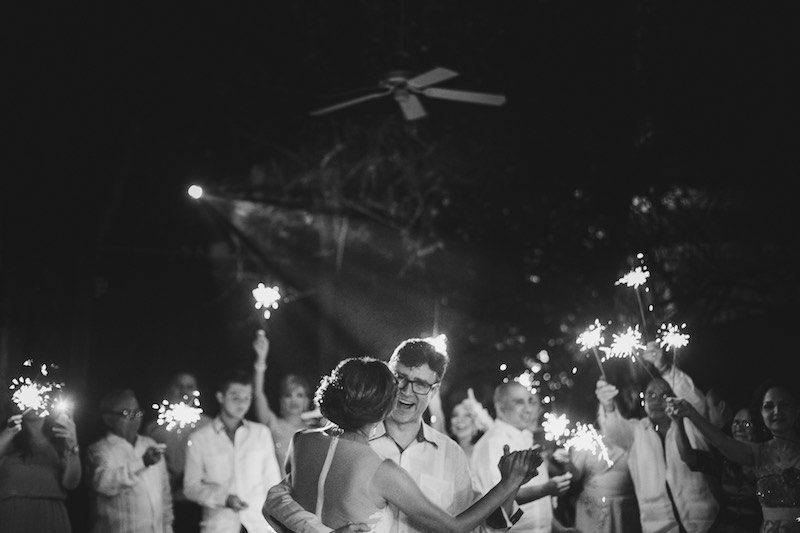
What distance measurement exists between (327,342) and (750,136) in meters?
6.35

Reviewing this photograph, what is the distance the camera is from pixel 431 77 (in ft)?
23.6

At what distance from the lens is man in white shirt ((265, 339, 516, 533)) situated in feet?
14.7

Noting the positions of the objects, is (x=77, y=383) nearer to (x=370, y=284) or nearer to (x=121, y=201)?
(x=121, y=201)

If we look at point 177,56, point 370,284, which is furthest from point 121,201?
point 370,284

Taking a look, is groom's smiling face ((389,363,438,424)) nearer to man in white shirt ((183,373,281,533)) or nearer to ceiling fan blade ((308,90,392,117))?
man in white shirt ((183,373,281,533))

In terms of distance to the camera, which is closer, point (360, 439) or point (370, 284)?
point (360, 439)

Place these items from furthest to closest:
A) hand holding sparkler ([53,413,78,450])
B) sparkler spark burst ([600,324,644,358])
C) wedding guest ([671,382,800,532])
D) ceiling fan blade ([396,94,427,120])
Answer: ceiling fan blade ([396,94,427,120]) → hand holding sparkler ([53,413,78,450]) → sparkler spark burst ([600,324,644,358]) → wedding guest ([671,382,800,532])

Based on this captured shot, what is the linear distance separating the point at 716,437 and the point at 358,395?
3.28 metres

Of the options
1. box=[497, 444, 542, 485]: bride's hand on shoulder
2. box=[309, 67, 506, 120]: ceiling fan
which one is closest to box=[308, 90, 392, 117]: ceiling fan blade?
box=[309, 67, 506, 120]: ceiling fan

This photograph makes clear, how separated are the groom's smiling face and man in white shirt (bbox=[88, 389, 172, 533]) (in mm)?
2778

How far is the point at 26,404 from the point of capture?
615 centimetres

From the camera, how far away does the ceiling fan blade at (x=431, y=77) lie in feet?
23.0

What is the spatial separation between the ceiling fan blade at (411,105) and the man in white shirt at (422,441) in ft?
11.6

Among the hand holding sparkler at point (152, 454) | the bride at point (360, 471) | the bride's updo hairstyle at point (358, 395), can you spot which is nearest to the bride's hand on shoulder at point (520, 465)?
the bride at point (360, 471)
